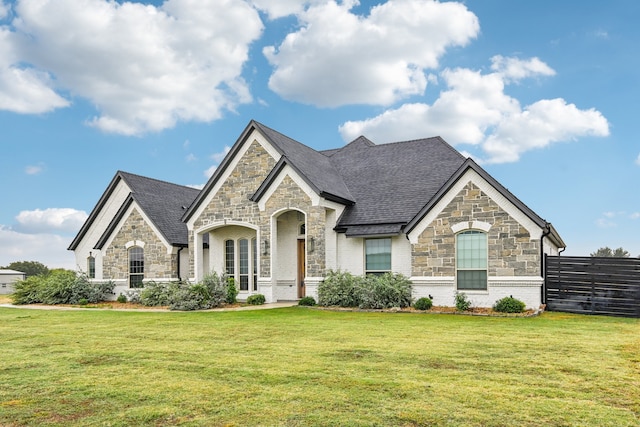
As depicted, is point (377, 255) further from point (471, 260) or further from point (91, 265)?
point (91, 265)

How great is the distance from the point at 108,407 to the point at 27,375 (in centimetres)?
281

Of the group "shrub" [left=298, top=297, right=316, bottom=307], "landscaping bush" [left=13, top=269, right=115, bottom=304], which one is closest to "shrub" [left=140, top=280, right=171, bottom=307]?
"landscaping bush" [left=13, top=269, right=115, bottom=304]

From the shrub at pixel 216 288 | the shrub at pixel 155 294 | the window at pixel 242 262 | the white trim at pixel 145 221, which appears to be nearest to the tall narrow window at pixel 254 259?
the window at pixel 242 262

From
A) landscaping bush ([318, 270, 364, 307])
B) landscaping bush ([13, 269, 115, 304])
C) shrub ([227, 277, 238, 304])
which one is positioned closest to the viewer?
landscaping bush ([318, 270, 364, 307])

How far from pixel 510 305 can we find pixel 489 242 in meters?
2.33

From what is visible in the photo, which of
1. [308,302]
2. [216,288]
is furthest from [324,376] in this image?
[216,288]

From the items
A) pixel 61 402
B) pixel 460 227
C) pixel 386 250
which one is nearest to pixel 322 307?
pixel 386 250

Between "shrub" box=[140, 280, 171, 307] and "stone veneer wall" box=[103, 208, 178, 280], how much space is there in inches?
57.9

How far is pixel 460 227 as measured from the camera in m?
18.7

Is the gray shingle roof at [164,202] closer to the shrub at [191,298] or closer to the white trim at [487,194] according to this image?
the shrub at [191,298]

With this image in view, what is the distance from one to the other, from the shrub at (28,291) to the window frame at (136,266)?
15.2ft

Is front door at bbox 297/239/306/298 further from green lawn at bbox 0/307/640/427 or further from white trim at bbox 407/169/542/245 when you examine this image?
green lawn at bbox 0/307/640/427

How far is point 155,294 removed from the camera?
945 inches

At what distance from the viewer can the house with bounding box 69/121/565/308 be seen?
18.3 metres
